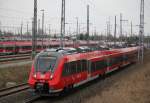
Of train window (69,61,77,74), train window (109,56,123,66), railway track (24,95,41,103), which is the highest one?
train window (69,61,77,74)

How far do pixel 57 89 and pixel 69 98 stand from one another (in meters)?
1.50

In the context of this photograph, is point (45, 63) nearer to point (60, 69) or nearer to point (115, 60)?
point (60, 69)

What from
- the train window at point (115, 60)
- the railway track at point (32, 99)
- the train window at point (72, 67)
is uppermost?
the train window at point (72, 67)

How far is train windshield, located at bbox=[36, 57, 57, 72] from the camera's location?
2027 centimetres

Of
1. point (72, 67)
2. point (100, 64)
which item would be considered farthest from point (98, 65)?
point (72, 67)

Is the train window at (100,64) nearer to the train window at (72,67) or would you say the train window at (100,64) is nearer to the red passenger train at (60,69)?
the red passenger train at (60,69)

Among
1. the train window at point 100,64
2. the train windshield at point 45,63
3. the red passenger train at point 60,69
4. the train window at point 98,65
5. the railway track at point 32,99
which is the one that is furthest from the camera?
the train window at point 100,64

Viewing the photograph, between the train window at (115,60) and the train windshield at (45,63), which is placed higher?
the train windshield at (45,63)

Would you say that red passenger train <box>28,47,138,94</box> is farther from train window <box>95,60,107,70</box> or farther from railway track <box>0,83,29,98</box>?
railway track <box>0,83,29,98</box>

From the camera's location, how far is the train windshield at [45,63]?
20.3 meters

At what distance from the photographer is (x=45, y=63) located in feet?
67.6

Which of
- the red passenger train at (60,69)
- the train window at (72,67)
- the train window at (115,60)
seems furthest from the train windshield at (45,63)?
the train window at (115,60)

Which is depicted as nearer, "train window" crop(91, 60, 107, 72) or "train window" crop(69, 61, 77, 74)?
"train window" crop(69, 61, 77, 74)

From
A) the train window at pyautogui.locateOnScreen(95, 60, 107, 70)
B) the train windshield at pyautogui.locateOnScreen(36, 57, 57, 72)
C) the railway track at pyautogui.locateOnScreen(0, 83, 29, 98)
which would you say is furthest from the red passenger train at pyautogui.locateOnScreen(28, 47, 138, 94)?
the railway track at pyautogui.locateOnScreen(0, 83, 29, 98)
